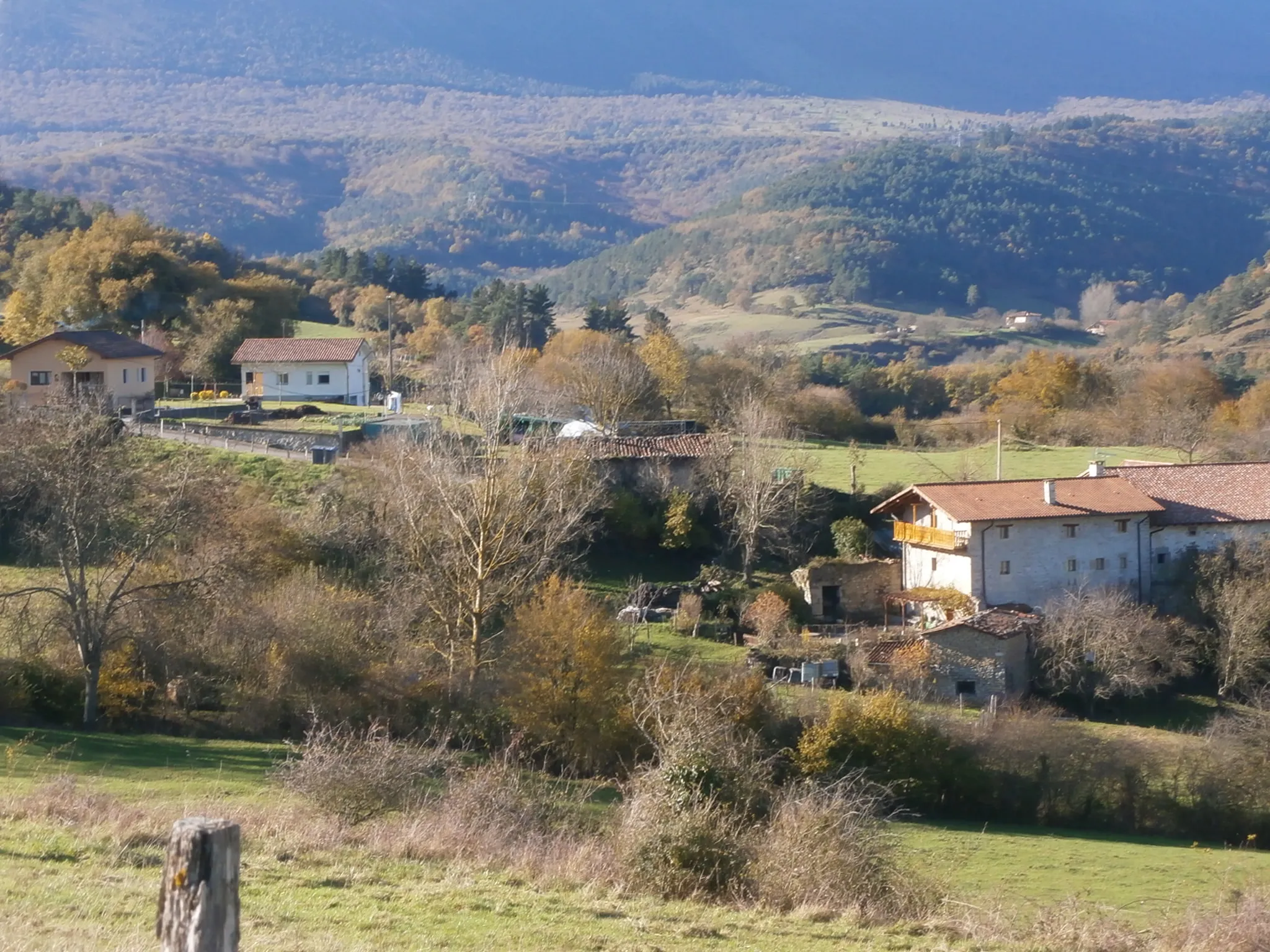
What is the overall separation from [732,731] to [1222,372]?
64658 mm

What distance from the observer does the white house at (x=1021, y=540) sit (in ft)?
117

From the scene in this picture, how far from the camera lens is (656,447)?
4022 cm

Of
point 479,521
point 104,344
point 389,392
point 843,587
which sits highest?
point 104,344

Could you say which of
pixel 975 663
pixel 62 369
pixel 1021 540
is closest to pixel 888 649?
pixel 975 663

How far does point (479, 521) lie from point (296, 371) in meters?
25.5

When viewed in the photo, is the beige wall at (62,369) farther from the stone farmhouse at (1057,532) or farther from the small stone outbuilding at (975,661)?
the small stone outbuilding at (975,661)

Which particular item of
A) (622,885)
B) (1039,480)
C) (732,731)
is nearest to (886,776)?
(732,731)

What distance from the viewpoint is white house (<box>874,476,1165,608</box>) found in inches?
1404

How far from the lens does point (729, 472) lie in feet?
126

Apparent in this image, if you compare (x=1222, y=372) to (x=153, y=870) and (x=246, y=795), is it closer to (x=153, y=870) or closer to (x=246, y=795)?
(x=246, y=795)

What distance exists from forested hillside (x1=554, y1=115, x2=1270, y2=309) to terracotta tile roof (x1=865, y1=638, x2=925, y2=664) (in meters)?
105

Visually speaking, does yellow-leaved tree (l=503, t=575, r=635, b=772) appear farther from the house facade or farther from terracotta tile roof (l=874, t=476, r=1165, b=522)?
the house facade

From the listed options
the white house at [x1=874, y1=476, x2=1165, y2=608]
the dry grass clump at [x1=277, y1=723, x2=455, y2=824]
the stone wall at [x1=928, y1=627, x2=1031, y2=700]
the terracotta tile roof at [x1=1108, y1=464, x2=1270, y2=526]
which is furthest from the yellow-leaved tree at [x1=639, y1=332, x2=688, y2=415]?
the dry grass clump at [x1=277, y1=723, x2=455, y2=824]

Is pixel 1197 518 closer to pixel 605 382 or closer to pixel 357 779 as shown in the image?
pixel 605 382
